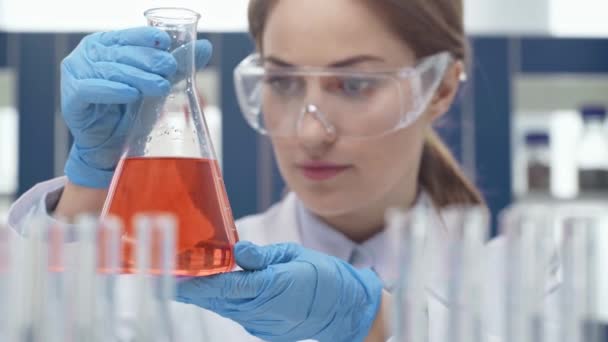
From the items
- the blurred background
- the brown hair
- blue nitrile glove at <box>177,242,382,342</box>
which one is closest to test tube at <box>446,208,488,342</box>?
blue nitrile glove at <box>177,242,382,342</box>

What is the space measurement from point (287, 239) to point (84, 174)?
2.41ft

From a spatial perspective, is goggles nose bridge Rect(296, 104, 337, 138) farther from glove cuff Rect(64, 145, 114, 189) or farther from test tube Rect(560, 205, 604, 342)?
test tube Rect(560, 205, 604, 342)

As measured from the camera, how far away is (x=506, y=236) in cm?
61

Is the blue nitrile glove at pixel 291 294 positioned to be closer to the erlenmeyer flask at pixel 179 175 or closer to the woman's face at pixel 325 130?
the erlenmeyer flask at pixel 179 175

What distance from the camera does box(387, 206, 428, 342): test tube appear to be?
1.93ft

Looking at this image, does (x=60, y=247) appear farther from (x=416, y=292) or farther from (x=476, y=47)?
(x=476, y=47)

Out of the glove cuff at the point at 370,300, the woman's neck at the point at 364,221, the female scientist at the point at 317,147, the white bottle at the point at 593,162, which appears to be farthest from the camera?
the white bottle at the point at 593,162

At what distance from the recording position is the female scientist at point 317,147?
2.56ft

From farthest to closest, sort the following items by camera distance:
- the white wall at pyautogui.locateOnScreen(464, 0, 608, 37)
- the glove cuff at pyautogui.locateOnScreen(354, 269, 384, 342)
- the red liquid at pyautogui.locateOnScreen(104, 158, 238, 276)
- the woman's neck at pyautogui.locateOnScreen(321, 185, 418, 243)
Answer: the white wall at pyautogui.locateOnScreen(464, 0, 608, 37) < the woman's neck at pyautogui.locateOnScreen(321, 185, 418, 243) < the glove cuff at pyautogui.locateOnScreen(354, 269, 384, 342) < the red liquid at pyautogui.locateOnScreen(104, 158, 238, 276)

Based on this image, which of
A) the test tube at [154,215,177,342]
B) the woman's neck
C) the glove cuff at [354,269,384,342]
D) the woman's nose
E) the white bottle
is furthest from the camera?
the white bottle

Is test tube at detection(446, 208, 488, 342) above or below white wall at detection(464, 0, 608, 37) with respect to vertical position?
below

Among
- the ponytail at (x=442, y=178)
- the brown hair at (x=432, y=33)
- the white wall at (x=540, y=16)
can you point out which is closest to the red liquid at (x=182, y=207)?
the brown hair at (x=432, y=33)

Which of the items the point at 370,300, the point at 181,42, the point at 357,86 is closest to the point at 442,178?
the point at 357,86

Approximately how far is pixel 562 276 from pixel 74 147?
2.15ft
